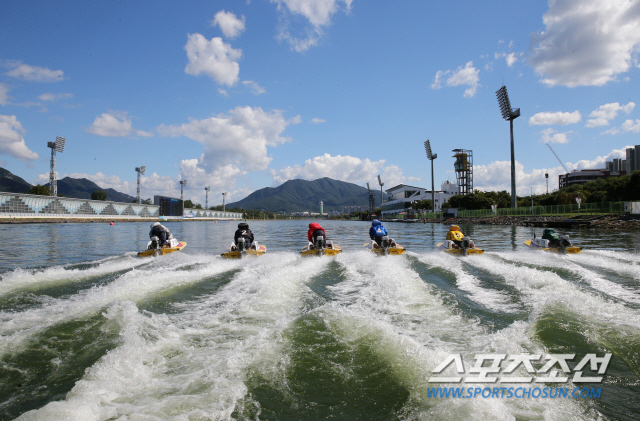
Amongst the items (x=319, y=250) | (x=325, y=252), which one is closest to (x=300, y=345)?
(x=319, y=250)

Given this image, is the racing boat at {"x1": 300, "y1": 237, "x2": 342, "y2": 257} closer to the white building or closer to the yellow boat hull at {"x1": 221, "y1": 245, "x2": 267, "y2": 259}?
the yellow boat hull at {"x1": 221, "y1": 245, "x2": 267, "y2": 259}

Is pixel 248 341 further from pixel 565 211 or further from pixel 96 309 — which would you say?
pixel 565 211

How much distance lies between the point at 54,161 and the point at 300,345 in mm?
105727

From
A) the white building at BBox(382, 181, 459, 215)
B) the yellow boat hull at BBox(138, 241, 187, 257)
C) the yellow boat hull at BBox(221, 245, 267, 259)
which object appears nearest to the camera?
the yellow boat hull at BBox(221, 245, 267, 259)

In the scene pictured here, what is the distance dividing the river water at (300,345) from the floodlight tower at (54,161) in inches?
3569

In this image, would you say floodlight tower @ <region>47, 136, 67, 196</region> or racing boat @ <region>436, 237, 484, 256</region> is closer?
racing boat @ <region>436, 237, 484, 256</region>

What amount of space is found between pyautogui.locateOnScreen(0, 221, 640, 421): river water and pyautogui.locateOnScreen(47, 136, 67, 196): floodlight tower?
90.7 m

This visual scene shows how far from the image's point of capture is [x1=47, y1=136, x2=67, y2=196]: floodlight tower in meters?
80.6

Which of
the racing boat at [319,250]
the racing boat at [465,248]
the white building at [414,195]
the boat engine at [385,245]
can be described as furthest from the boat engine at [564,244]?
the white building at [414,195]

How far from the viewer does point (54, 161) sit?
83.2 metres

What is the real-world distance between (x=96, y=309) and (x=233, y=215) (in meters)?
184

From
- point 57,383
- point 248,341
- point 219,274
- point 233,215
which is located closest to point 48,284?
point 219,274

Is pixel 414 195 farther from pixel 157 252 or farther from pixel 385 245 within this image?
pixel 157 252

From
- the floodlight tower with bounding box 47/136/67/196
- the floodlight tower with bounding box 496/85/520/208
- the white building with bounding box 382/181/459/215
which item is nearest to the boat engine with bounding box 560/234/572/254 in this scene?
the floodlight tower with bounding box 496/85/520/208
